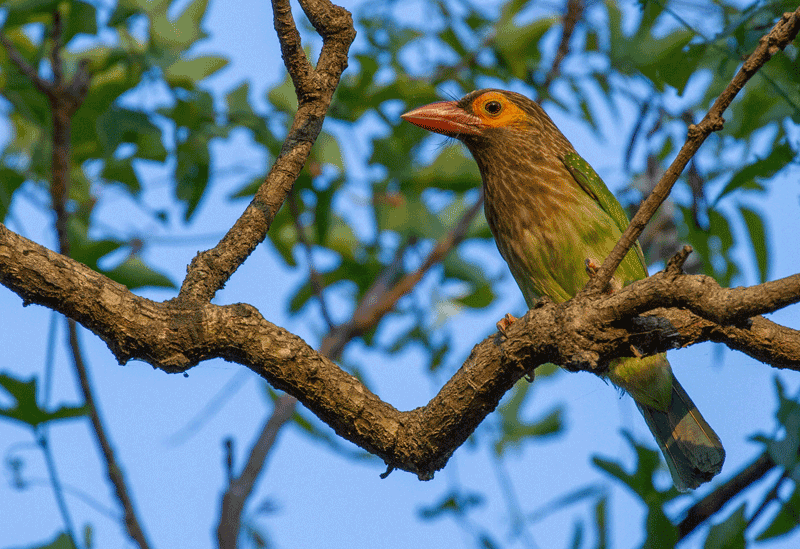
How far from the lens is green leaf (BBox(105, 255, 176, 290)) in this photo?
9.66 ft

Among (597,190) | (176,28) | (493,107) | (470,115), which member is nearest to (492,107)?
(493,107)

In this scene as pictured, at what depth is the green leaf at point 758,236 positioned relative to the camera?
320cm

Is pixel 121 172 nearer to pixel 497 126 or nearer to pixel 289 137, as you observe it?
pixel 497 126

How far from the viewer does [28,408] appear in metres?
2.94

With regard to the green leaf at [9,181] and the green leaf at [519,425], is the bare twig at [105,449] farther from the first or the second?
the green leaf at [519,425]

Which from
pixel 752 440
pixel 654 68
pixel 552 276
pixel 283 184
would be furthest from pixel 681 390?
pixel 283 184

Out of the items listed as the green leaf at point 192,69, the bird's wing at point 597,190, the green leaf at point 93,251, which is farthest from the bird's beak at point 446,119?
the green leaf at point 93,251

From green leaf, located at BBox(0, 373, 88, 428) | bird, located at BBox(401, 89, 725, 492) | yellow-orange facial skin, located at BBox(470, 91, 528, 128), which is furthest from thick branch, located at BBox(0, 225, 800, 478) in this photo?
yellow-orange facial skin, located at BBox(470, 91, 528, 128)

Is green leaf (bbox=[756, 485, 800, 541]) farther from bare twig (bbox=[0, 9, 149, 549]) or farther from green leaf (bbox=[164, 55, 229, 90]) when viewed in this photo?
green leaf (bbox=[164, 55, 229, 90])

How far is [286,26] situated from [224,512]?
2150mm

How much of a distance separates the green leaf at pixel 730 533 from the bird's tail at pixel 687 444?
22cm

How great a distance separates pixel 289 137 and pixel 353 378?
0.68 metres

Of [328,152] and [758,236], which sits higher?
[328,152]

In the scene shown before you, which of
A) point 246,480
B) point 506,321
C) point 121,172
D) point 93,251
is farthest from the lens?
point 121,172
